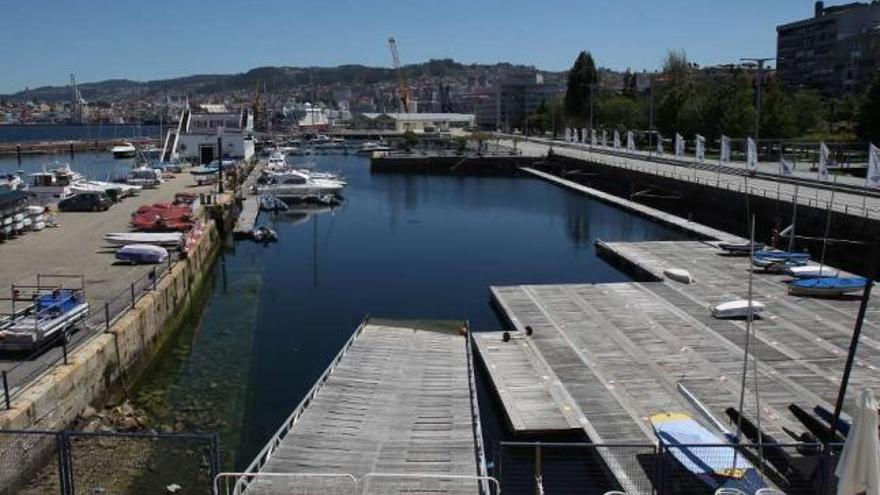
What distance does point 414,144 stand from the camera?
151 meters

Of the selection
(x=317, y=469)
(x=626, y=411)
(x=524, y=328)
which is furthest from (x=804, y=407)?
(x=317, y=469)

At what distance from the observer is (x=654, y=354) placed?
2570 cm

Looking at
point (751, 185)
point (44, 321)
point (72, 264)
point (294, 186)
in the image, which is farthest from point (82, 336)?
point (294, 186)

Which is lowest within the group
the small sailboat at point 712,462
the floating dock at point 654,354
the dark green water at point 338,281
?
the dark green water at point 338,281

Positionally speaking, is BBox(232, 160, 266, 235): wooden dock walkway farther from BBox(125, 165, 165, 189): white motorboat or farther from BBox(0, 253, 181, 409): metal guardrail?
BBox(0, 253, 181, 409): metal guardrail

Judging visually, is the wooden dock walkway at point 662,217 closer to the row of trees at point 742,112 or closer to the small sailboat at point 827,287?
the small sailboat at point 827,287

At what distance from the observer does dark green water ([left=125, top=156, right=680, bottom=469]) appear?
24828 millimetres

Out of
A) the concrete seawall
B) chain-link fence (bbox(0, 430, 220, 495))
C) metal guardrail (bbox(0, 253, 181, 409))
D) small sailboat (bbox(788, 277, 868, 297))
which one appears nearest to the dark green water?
the concrete seawall

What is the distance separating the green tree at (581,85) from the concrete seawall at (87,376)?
12132 centimetres

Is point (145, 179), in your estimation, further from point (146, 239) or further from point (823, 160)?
point (823, 160)

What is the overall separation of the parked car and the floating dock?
101ft

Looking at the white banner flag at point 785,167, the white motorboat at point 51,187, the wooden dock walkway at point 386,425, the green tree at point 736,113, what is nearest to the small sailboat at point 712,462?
the wooden dock walkway at point 386,425

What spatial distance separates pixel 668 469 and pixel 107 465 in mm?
11938

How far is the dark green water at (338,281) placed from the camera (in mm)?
24828
